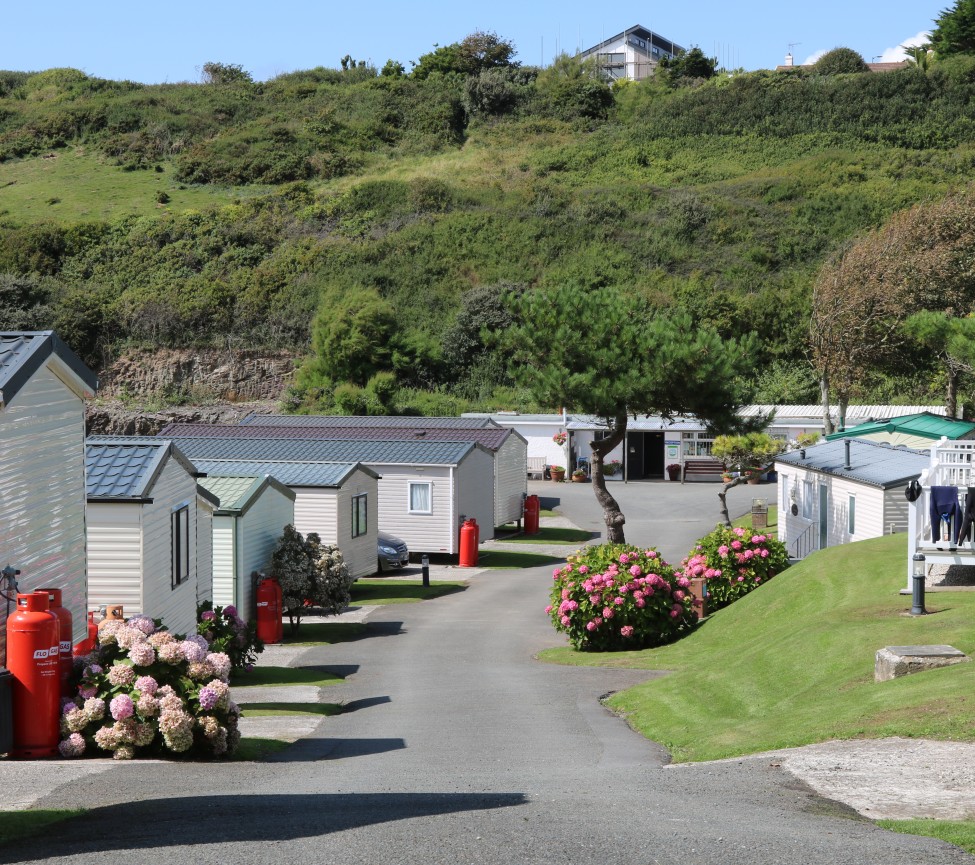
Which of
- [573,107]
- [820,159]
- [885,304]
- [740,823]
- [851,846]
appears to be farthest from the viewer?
[573,107]

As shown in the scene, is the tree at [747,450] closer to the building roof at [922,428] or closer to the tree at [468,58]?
the building roof at [922,428]

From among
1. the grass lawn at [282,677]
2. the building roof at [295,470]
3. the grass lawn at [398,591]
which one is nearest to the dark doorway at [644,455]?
the grass lawn at [398,591]

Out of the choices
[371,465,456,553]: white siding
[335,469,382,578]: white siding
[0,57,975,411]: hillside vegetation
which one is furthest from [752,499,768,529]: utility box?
[335,469,382,578]: white siding

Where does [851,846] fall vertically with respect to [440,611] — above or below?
above

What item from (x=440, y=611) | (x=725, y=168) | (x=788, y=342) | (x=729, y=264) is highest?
(x=725, y=168)

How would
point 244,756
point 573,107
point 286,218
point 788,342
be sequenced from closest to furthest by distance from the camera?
point 244,756 < point 788,342 < point 286,218 < point 573,107

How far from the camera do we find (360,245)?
78750 millimetres

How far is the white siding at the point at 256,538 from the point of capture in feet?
77.8

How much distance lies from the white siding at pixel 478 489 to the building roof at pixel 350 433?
695mm

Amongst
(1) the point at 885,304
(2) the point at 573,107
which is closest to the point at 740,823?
(1) the point at 885,304

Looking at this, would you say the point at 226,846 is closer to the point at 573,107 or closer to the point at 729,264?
the point at 729,264

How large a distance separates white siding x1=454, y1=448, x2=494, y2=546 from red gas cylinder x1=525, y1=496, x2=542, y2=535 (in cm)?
180

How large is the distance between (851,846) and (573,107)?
106012 millimetres

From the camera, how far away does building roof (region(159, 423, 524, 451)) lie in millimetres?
38938
